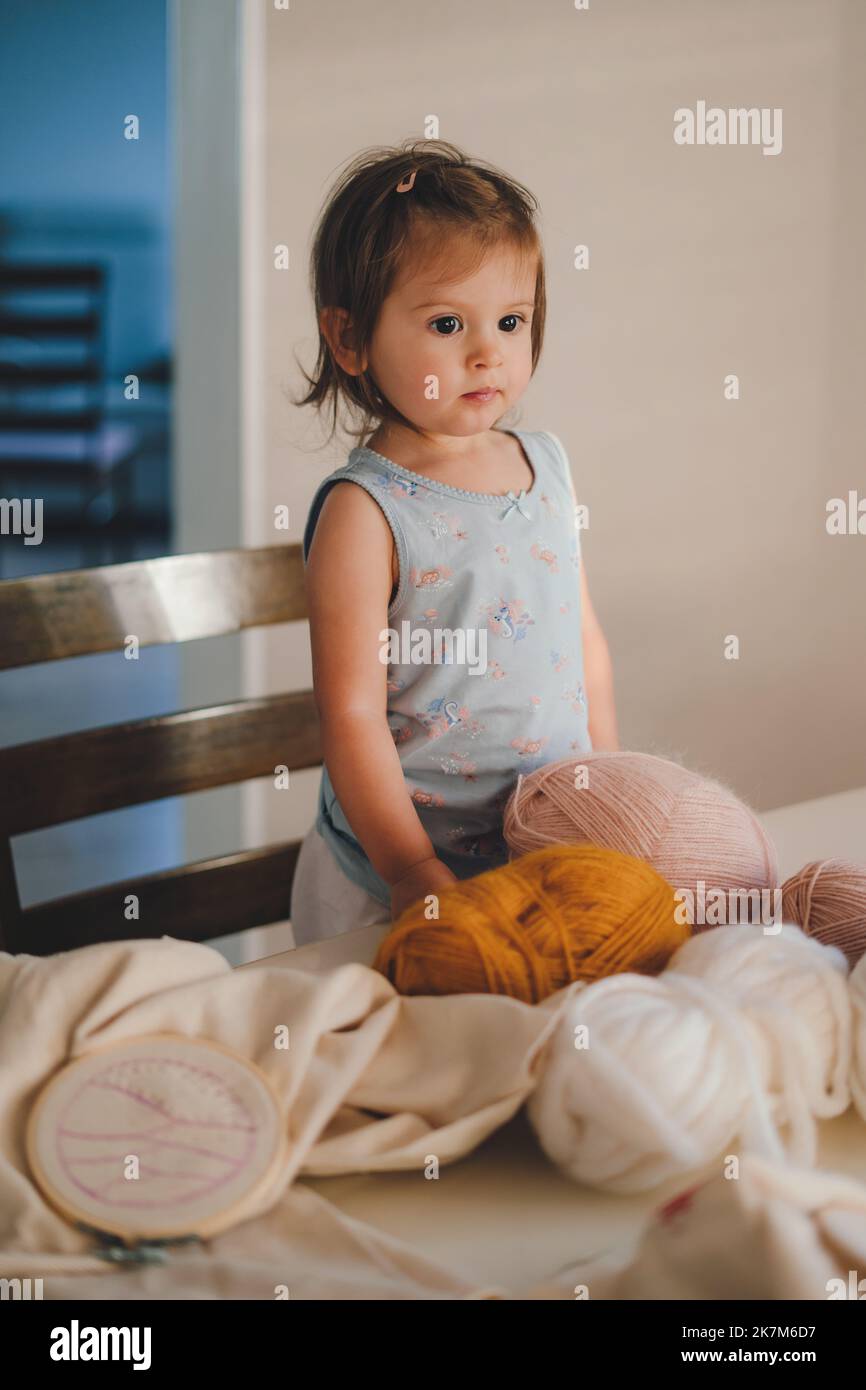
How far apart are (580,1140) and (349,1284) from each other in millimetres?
105

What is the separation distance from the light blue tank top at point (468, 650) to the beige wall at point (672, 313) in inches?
31.9

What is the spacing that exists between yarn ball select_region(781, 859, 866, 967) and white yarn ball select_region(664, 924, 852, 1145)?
9 cm

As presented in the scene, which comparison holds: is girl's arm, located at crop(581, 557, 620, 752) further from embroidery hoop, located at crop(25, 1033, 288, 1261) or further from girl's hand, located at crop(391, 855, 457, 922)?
embroidery hoop, located at crop(25, 1033, 288, 1261)

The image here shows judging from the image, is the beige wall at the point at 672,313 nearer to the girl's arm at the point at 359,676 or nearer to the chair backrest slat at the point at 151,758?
the chair backrest slat at the point at 151,758

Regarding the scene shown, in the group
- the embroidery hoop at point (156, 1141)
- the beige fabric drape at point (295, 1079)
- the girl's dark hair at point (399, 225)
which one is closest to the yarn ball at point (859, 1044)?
the beige fabric drape at point (295, 1079)

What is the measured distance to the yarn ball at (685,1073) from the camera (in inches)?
19.6

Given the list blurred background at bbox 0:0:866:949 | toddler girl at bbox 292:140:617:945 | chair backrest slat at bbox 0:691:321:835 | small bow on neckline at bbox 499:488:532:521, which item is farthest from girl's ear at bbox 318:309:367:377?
blurred background at bbox 0:0:866:949

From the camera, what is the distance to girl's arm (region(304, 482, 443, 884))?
2.63 feet

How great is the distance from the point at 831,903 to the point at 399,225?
46 centimetres

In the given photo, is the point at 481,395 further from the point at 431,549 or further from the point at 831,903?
the point at 831,903

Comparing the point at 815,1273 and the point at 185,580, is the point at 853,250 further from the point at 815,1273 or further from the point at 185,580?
the point at 815,1273

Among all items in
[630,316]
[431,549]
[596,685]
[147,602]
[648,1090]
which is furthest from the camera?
Answer: [630,316]

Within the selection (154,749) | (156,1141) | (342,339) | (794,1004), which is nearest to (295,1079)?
(156,1141)

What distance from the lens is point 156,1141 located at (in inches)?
19.8
